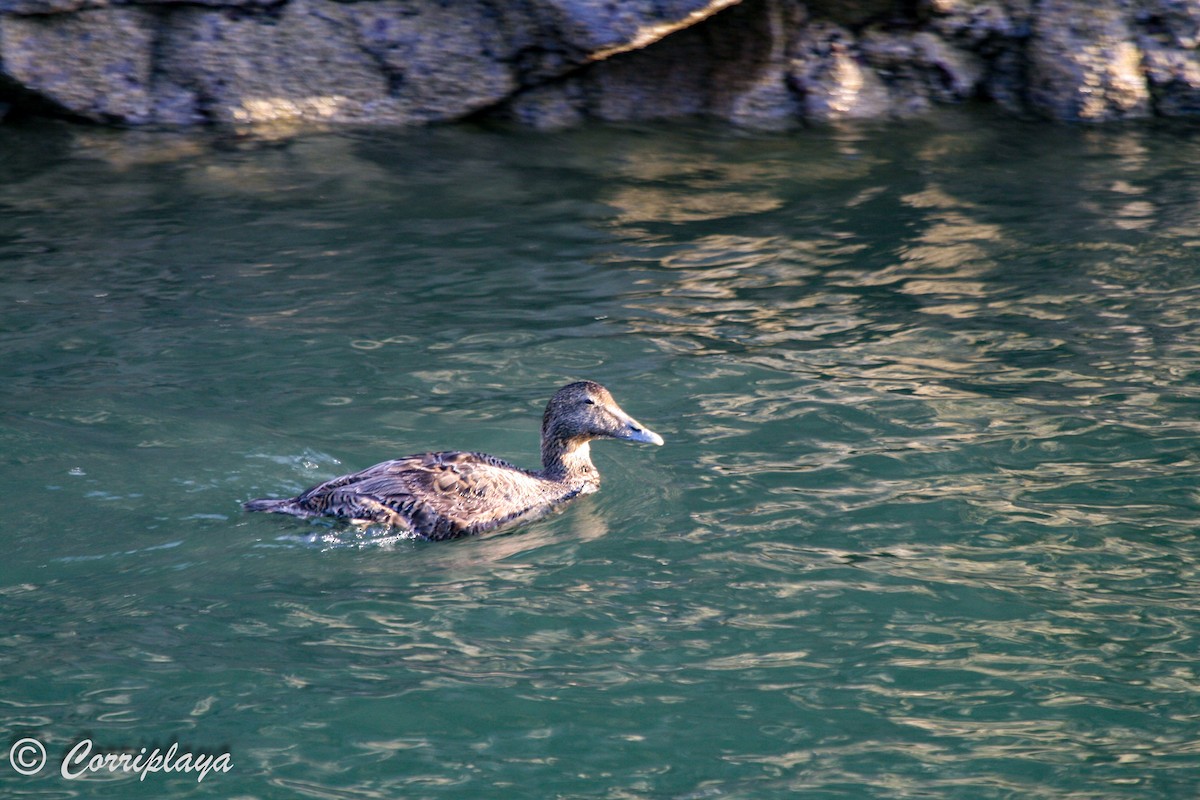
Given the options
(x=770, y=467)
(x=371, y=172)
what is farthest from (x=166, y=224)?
(x=770, y=467)

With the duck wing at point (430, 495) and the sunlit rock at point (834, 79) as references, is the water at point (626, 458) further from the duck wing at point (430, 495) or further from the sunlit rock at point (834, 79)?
the sunlit rock at point (834, 79)

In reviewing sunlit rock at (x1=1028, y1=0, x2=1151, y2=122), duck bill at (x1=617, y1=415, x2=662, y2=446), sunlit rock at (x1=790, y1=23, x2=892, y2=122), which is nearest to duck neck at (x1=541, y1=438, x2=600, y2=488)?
duck bill at (x1=617, y1=415, x2=662, y2=446)

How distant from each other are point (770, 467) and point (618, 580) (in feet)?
4.77

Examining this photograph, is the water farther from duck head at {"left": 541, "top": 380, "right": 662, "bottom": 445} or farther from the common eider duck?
duck head at {"left": 541, "top": 380, "right": 662, "bottom": 445}

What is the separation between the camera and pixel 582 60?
1377cm

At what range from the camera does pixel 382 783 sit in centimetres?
535

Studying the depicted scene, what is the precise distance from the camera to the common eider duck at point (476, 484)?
7.32m

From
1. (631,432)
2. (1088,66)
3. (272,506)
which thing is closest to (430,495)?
(272,506)

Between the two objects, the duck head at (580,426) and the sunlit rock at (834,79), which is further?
the sunlit rock at (834,79)

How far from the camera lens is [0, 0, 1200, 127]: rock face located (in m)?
13.6

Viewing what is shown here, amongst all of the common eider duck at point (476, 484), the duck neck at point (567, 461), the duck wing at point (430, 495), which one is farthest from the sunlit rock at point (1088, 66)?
the duck wing at point (430, 495)

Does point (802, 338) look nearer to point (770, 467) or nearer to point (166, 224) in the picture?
point (770, 467)

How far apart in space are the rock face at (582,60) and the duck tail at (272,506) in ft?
23.8

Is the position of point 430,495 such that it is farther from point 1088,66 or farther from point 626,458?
point 1088,66
